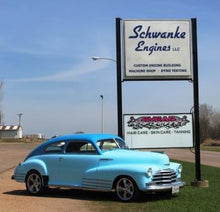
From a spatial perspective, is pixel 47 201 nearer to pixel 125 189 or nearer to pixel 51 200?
pixel 51 200

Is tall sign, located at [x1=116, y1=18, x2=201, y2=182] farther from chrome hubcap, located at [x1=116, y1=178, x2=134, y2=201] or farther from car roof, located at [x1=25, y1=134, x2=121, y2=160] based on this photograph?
chrome hubcap, located at [x1=116, y1=178, x2=134, y2=201]

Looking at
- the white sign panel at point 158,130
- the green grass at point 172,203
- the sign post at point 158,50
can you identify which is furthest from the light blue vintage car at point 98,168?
the sign post at point 158,50

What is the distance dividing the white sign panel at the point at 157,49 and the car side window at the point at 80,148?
3516 mm

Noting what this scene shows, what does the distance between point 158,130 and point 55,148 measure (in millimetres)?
3735

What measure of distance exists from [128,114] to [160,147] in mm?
1478

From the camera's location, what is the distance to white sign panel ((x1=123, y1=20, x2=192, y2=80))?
14.4 metres

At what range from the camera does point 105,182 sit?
10711mm

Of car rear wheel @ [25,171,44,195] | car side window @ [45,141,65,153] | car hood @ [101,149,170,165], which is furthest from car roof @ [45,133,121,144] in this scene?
car rear wheel @ [25,171,44,195]

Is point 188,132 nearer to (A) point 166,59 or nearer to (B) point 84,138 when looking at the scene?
(A) point 166,59

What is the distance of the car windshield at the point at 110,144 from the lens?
11410 millimetres

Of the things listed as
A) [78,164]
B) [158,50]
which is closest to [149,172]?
[78,164]

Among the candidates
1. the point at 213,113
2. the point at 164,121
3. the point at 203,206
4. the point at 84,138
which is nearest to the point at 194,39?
the point at 164,121

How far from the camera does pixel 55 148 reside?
1212 centimetres

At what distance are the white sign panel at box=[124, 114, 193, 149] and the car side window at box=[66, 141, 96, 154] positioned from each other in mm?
2944
